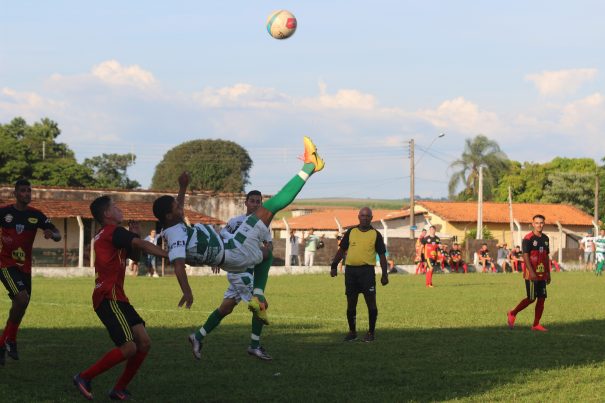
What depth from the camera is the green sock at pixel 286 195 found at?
36.5 feet

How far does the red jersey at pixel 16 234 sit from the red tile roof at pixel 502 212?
→ 68.4m

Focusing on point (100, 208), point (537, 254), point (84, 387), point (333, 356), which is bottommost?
point (333, 356)

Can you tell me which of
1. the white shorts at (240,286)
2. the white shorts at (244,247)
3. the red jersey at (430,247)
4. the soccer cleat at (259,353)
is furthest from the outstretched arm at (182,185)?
the red jersey at (430,247)

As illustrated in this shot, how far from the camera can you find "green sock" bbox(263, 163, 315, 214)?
36.5 ft

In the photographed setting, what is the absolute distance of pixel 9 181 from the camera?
68.2 m

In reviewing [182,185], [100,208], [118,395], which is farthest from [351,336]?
[100,208]

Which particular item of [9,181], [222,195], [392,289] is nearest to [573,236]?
[222,195]

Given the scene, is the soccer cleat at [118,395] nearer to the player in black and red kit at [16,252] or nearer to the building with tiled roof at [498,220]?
the player in black and red kit at [16,252]

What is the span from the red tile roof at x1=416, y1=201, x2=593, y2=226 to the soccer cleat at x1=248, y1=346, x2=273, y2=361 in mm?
67620

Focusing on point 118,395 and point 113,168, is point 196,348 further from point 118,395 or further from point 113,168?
point 113,168

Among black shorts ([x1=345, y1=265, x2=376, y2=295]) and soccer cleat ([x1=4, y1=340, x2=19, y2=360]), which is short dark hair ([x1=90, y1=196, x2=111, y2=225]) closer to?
soccer cleat ([x1=4, y1=340, x2=19, y2=360])

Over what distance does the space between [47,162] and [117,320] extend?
2600 inches

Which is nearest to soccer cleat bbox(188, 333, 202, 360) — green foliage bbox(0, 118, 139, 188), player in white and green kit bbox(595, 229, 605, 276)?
player in white and green kit bbox(595, 229, 605, 276)

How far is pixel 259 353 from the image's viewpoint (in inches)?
484
